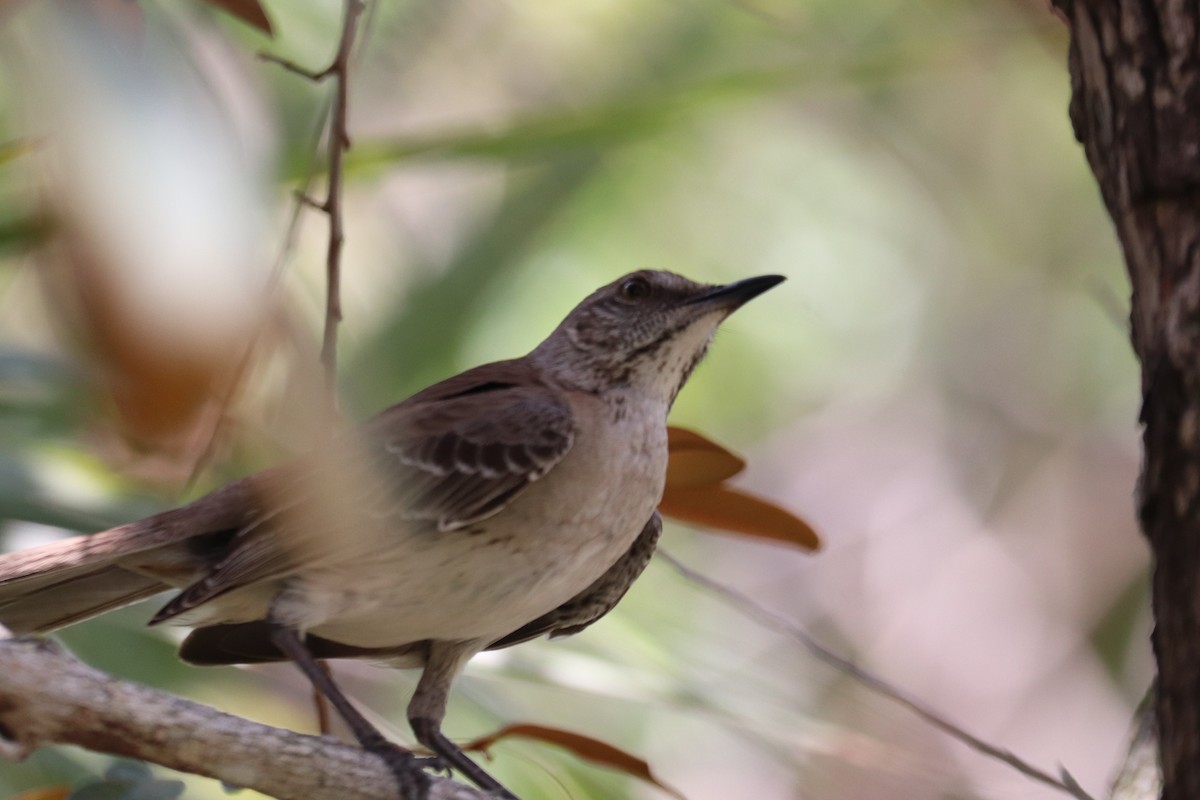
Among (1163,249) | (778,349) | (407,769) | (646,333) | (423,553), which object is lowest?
(407,769)

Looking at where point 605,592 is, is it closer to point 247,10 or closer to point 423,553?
point 423,553

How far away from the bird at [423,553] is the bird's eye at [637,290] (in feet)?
1.15

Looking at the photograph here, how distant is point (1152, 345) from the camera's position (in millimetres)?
2254

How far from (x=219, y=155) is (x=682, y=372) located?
3164 millimetres

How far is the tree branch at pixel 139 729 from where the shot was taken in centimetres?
245

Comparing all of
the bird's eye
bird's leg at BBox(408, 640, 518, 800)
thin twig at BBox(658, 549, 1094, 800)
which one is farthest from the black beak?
bird's leg at BBox(408, 640, 518, 800)

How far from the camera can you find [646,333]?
13.8 ft

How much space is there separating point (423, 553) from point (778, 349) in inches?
241

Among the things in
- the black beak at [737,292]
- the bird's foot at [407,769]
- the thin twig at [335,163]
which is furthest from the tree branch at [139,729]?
the black beak at [737,292]

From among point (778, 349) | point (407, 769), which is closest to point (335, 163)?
point (407, 769)

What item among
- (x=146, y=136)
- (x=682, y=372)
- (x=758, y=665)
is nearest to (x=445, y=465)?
(x=682, y=372)

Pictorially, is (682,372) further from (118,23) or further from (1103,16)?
(118,23)

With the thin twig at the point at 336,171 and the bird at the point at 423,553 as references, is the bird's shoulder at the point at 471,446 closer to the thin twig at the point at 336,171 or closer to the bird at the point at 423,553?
the bird at the point at 423,553

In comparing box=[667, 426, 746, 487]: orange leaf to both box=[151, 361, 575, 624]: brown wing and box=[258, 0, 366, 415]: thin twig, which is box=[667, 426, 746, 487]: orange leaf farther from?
box=[258, 0, 366, 415]: thin twig
